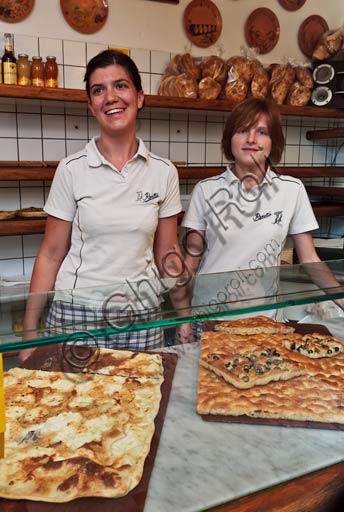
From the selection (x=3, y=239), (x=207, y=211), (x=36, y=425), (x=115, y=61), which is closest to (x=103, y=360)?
(x=36, y=425)

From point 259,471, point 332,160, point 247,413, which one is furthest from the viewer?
point 332,160

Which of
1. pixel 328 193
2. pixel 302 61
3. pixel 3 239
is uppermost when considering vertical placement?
Result: pixel 302 61

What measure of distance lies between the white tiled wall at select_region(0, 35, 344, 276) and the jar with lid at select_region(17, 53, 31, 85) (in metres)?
0.17

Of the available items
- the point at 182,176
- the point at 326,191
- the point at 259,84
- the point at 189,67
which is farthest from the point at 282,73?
the point at 182,176

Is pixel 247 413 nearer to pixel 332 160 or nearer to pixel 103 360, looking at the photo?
pixel 103 360

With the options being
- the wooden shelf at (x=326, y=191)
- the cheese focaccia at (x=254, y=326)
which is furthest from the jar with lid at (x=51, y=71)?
the wooden shelf at (x=326, y=191)

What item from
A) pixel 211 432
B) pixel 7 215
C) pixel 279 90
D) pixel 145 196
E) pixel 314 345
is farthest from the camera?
pixel 279 90

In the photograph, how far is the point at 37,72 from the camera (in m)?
Answer: 2.55

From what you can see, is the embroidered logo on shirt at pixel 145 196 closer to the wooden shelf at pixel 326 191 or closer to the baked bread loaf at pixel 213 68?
the baked bread loaf at pixel 213 68

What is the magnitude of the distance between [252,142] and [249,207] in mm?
225

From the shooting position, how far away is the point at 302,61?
3531mm

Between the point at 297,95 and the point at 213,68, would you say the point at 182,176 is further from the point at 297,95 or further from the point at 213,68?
the point at 297,95

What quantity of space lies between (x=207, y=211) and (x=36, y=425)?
1.02m

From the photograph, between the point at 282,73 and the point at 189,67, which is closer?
the point at 189,67
